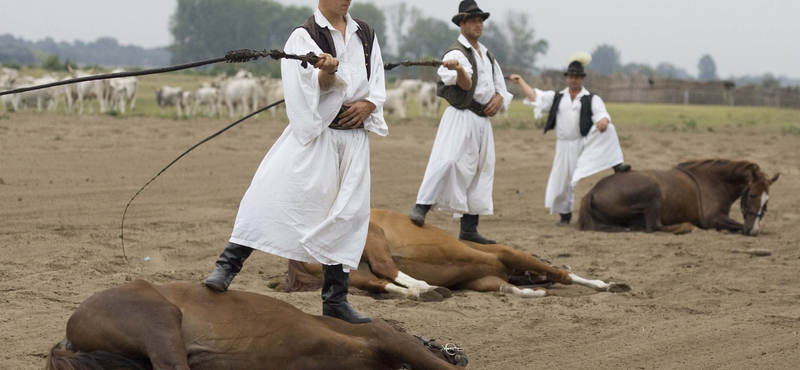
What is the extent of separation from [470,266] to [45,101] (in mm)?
25274

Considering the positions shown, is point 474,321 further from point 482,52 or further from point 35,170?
point 35,170

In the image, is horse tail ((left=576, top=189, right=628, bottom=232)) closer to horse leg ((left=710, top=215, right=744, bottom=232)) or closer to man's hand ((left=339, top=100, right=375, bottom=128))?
horse leg ((left=710, top=215, right=744, bottom=232))

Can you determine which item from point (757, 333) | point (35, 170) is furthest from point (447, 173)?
point (35, 170)

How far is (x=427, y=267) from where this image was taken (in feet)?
22.2

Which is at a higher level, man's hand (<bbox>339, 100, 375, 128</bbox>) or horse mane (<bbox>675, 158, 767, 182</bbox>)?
man's hand (<bbox>339, 100, 375, 128</bbox>)

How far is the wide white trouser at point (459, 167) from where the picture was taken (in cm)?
762

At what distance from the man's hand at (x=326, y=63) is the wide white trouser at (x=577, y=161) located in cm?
640

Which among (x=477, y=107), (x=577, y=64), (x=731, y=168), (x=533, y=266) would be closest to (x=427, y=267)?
(x=533, y=266)

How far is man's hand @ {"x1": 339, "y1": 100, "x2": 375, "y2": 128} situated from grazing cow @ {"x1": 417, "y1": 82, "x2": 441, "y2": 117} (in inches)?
1056

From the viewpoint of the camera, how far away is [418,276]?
671cm

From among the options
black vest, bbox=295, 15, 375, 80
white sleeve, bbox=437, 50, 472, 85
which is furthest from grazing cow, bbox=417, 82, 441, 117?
black vest, bbox=295, 15, 375, 80

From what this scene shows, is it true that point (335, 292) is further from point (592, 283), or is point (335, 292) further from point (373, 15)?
point (373, 15)

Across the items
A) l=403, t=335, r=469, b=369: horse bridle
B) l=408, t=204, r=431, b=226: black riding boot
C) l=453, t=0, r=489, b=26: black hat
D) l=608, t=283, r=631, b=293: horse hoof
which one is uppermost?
l=453, t=0, r=489, b=26: black hat

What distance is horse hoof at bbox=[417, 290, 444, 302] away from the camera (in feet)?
20.9
